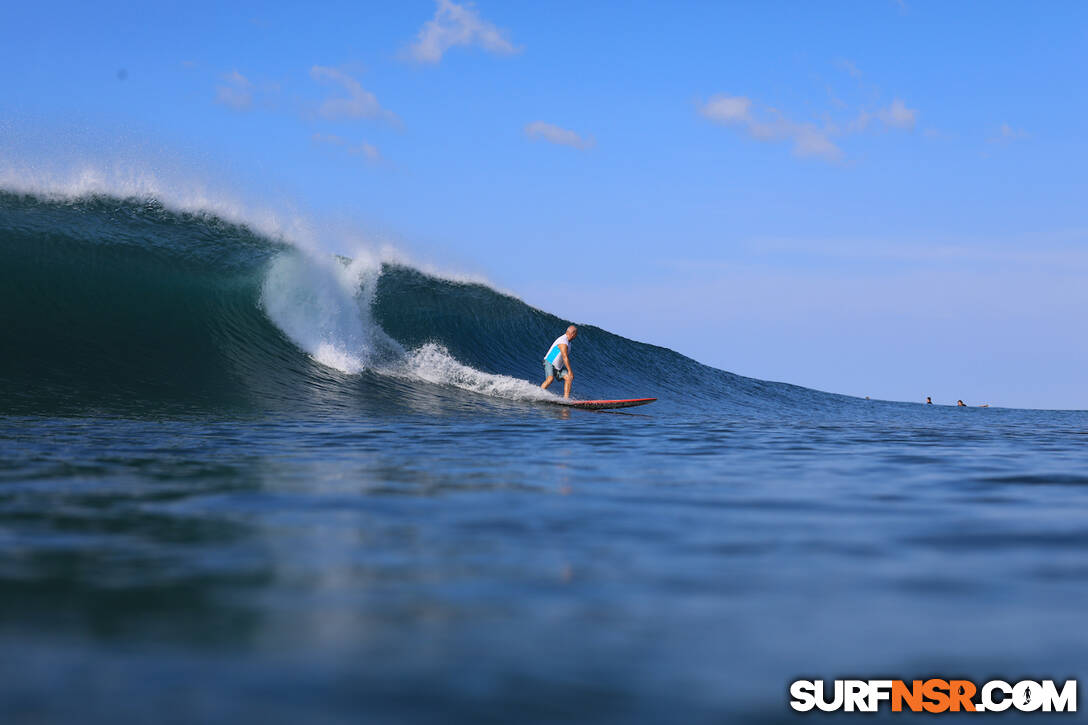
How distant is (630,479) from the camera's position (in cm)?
583

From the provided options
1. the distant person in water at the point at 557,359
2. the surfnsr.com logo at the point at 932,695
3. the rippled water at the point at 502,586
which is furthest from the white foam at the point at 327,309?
the surfnsr.com logo at the point at 932,695

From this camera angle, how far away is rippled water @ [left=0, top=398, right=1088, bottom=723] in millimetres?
2039

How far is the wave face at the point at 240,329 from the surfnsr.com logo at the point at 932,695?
9.77 meters

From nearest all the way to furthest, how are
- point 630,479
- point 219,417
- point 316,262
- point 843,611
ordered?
point 843,611 → point 630,479 → point 219,417 → point 316,262

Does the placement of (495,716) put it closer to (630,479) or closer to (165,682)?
(165,682)

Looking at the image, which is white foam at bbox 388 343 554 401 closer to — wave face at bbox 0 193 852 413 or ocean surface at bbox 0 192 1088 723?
wave face at bbox 0 193 852 413

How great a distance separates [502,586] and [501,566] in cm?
31

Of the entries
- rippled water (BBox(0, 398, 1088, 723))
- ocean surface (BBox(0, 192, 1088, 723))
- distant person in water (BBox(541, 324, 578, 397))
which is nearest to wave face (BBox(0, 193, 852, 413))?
distant person in water (BBox(541, 324, 578, 397))

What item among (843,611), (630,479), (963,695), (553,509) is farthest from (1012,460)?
(963,695)

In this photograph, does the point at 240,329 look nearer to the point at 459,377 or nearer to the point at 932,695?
the point at 459,377

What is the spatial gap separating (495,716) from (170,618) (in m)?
1.14

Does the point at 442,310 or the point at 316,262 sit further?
the point at 442,310

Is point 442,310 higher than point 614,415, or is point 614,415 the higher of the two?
point 442,310

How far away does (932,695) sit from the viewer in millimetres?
2105
